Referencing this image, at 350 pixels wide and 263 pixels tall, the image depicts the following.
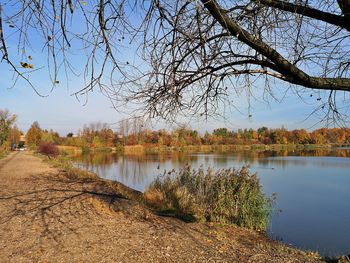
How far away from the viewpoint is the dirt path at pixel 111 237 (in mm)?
5043

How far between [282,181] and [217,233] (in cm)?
1371

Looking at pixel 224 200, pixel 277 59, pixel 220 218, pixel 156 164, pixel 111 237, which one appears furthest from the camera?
pixel 156 164

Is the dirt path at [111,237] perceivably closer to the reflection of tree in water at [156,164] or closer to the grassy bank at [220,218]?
the grassy bank at [220,218]

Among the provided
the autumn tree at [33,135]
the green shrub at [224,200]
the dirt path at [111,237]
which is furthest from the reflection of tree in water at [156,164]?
the autumn tree at [33,135]

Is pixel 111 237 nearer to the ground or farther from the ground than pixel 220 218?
farther from the ground

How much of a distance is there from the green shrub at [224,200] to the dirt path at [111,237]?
2.25ft

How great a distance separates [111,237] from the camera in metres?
5.84

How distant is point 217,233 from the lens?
694cm

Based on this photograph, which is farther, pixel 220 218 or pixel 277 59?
pixel 220 218

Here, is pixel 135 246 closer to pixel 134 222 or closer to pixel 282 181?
pixel 134 222

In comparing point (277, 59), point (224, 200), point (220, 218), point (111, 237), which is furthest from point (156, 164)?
point (277, 59)

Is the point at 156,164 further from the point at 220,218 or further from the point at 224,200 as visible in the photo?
the point at 220,218

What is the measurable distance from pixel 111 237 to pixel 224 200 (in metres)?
3.76

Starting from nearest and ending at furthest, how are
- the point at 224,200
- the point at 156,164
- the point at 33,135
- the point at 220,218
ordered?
the point at 220,218
the point at 224,200
the point at 156,164
the point at 33,135
